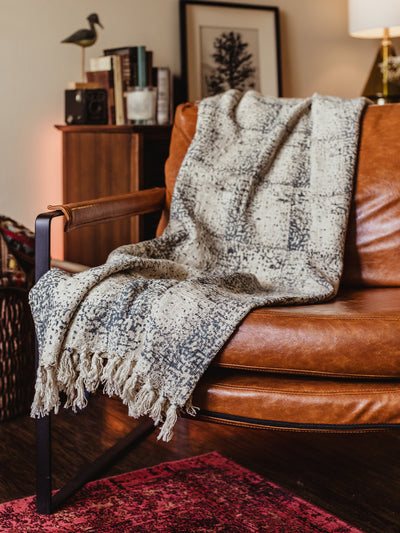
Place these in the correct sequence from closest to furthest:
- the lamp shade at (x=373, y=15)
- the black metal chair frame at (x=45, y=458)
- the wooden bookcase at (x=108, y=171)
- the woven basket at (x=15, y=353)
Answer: the black metal chair frame at (x=45, y=458) < the woven basket at (x=15, y=353) < the wooden bookcase at (x=108, y=171) < the lamp shade at (x=373, y=15)

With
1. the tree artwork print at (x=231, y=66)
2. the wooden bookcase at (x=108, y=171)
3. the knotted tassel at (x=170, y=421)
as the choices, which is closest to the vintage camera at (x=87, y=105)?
the wooden bookcase at (x=108, y=171)

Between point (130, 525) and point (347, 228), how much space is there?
35.0 inches

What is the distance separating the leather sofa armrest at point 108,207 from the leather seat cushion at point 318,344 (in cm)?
46

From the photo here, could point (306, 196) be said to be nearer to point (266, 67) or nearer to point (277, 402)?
point (277, 402)

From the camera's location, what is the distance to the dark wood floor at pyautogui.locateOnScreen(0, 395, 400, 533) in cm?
149

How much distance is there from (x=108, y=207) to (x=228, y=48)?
58.7 inches

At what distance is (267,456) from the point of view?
1.71 m

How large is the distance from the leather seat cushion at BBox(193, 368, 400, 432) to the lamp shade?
1919 millimetres

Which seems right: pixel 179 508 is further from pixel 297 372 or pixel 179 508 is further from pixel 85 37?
pixel 85 37

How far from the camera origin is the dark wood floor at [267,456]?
1489mm

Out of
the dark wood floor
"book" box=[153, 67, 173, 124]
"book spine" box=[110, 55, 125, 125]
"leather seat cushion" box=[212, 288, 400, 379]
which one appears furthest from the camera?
"book" box=[153, 67, 173, 124]

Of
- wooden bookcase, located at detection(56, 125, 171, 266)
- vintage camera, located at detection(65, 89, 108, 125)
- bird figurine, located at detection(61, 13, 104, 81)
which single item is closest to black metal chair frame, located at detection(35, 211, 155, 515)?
wooden bookcase, located at detection(56, 125, 171, 266)

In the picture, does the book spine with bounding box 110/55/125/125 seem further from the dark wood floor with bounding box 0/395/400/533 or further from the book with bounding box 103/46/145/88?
the dark wood floor with bounding box 0/395/400/533

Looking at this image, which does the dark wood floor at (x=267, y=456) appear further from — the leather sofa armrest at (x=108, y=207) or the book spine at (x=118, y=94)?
the book spine at (x=118, y=94)
